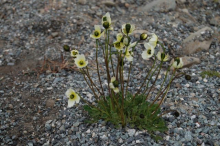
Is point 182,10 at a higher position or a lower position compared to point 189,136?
higher

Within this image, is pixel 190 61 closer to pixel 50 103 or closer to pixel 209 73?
pixel 209 73

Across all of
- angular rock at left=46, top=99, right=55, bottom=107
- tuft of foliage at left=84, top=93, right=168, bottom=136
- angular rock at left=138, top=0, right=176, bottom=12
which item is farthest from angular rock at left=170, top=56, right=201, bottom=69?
angular rock at left=46, top=99, right=55, bottom=107

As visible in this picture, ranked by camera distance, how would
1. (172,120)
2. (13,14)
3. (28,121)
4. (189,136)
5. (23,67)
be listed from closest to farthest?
(189,136), (172,120), (28,121), (23,67), (13,14)

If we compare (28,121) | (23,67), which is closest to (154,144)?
(28,121)

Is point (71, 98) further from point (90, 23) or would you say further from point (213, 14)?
point (213, 14)

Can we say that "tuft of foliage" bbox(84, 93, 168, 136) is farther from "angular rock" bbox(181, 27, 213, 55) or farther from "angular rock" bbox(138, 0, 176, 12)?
"angular rock" bbox(138, 0, 176, 12)

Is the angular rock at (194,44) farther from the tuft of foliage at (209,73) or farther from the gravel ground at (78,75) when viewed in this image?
the tuft of foliage at (209,73)

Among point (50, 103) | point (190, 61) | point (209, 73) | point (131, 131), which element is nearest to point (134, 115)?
point (131, 131)
